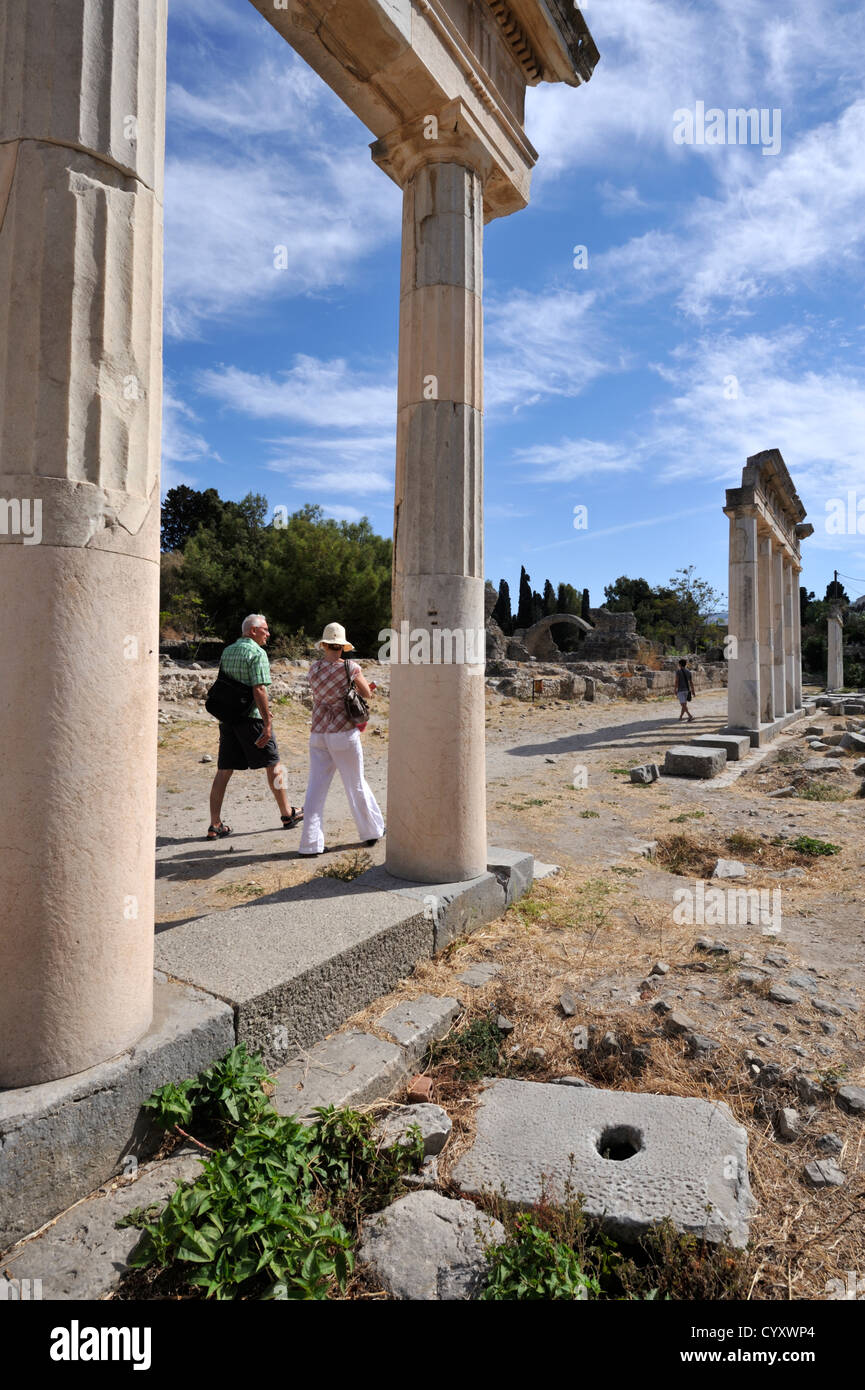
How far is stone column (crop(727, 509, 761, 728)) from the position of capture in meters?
13.9

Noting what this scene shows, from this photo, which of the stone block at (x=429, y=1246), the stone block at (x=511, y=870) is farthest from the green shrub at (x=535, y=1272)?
the stone block at (x=511, y=870)

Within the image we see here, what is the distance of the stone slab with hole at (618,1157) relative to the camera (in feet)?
7.04

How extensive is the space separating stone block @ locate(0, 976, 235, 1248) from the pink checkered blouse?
305 cm

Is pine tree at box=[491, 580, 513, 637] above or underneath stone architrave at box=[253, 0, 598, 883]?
above

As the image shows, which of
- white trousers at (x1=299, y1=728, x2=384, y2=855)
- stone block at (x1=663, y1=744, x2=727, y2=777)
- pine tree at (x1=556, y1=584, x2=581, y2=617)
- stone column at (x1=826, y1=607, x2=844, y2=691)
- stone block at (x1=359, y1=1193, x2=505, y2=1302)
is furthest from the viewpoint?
pine tree at (x1=556, y1=584, x2=581, y2=617)

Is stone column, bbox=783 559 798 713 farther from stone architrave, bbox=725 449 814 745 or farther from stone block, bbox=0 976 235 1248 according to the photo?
stone block, bbox=0 976 235 1248

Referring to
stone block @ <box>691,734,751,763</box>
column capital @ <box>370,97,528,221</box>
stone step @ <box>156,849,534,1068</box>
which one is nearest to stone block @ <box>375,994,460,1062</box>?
stone step @ <box>156,849,534,1068</box>

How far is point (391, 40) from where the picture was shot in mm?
3918

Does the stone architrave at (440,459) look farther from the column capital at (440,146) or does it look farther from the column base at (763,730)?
the column base at (763,730)

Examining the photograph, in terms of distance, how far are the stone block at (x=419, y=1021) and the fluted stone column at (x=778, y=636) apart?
15676 millimetres

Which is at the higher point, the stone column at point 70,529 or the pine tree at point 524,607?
the pine tree at point 524,607
